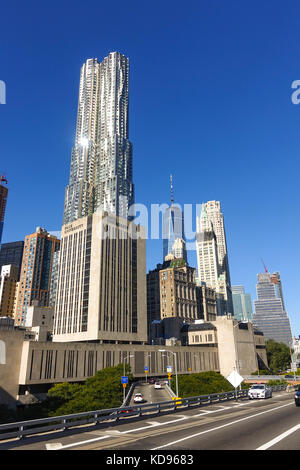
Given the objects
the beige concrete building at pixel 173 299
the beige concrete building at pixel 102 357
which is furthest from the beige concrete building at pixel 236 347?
the beige concrete building at pixel 173 299

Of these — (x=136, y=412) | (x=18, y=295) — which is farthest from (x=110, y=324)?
(x=18, y=295)

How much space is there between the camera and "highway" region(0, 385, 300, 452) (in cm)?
1325

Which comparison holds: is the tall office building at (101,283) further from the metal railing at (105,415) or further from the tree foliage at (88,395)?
the metal railing at (105,415)

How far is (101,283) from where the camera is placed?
10962 centimetres

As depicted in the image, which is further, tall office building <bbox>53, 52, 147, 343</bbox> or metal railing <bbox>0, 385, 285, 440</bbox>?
tall office building <bbox>53, 52, 147, 343</bbox>

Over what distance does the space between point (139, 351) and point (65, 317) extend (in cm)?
3095

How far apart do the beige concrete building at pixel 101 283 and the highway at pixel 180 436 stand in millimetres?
87082

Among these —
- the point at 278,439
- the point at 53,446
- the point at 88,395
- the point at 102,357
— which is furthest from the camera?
the point at 102,357

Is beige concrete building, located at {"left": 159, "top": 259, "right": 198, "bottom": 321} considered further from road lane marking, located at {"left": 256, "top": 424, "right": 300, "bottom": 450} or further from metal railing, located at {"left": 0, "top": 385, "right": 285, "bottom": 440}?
road lane marking, located at {"left": 256, "top": 424, "right": 300, "bottom": 450}

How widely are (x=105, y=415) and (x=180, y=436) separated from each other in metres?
18.9

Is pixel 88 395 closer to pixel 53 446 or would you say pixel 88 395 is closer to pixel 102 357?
pixel 102 357

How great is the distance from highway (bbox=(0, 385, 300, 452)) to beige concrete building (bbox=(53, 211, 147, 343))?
87.1 metres

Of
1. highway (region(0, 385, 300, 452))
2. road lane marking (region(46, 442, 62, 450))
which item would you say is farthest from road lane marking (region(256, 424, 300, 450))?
road lane marking (region(46, 442, 62, 450))

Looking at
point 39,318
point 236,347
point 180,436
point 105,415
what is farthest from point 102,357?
point 180,436
